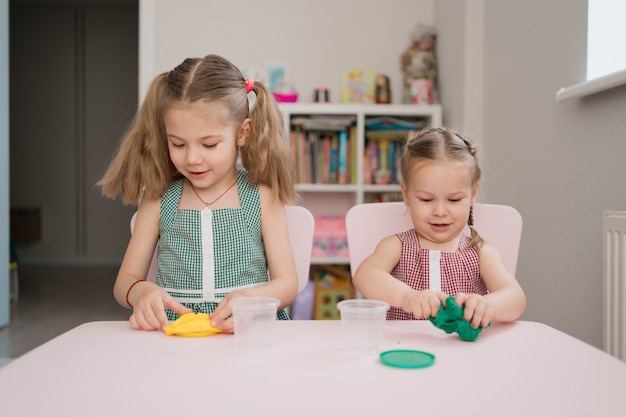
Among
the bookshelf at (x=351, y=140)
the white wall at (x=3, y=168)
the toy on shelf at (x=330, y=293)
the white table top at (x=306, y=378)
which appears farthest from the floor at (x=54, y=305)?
the white table top at (x=306, y=378)

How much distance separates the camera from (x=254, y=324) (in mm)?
904

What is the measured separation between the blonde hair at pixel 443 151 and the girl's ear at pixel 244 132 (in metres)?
0.39

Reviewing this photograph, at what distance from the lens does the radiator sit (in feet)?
5.24

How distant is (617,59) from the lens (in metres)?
1.93

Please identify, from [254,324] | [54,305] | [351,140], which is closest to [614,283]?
[254,324]

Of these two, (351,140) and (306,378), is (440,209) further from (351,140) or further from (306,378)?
(351,140)

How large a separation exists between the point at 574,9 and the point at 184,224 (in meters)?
1.52

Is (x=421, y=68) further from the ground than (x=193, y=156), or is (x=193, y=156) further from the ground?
(x=421, y=68)

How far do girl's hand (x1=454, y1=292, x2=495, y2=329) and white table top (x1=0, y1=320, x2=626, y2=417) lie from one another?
0.03 meters

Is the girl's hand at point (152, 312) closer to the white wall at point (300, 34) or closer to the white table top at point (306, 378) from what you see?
the white table top at point (306, 378)

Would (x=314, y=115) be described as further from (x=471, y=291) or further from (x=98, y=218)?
(x=98, y=218)

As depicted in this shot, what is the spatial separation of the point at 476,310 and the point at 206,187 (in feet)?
2.62

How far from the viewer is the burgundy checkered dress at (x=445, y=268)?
4.51ft

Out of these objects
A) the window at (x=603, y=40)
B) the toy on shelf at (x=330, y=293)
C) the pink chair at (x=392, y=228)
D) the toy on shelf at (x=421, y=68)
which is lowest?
the toy on shelf at (x=330, y=293)
